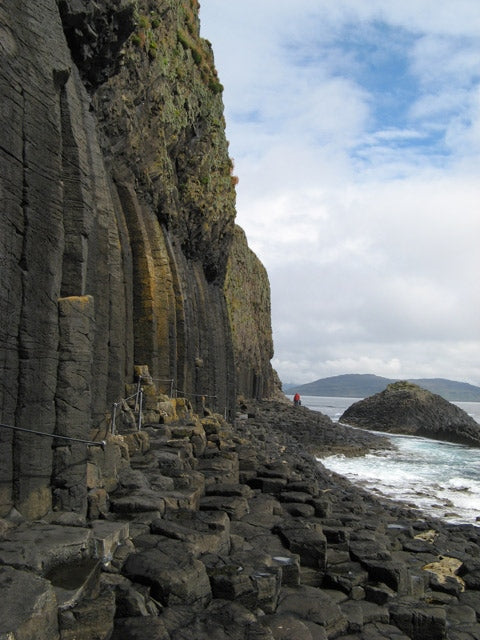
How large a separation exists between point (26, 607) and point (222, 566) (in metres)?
3.22

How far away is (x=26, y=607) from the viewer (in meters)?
4.60

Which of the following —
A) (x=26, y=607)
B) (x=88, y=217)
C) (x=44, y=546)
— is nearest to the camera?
(x=26, y=607)

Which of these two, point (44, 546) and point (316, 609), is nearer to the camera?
point (44, 546)

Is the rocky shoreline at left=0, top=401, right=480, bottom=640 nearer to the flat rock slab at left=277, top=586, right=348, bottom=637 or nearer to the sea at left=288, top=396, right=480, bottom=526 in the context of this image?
the flat rock slab at left=277, top=586, right=348, bottom=637

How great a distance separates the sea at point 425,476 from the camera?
67.9ft

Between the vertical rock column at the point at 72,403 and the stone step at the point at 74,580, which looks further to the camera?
the vertical rock column at the point at 72,403

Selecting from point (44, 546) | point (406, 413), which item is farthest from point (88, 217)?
point (406, 413)

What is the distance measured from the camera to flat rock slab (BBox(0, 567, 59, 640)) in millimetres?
4392

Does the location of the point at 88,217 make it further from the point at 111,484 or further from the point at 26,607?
the point at 26,607

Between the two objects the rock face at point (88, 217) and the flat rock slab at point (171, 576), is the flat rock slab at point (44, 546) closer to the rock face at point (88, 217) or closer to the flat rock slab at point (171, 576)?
the flat rock slab at point (171, 576)

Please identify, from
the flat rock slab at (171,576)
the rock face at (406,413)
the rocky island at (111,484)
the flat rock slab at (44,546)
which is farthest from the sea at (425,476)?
the rock face at (406,413)

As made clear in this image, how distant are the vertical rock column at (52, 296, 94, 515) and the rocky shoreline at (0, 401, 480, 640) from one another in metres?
0.56

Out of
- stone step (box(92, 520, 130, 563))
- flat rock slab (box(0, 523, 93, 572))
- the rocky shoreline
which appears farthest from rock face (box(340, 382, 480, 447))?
flat rock slab (box(0, 523, 93, 572))

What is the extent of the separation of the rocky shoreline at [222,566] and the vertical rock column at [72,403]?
563mm
